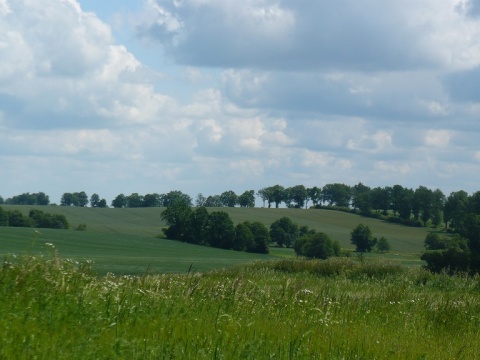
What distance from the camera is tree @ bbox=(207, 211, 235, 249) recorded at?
72062 mm

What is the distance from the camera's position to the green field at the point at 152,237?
48.7 metres

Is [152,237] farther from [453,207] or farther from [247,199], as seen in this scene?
[247,199]

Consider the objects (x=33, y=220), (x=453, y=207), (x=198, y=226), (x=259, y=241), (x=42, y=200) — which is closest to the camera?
(x=259, y=241)

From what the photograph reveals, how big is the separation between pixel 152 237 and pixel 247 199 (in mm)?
55085

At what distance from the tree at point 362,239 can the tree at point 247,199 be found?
54.8 metres

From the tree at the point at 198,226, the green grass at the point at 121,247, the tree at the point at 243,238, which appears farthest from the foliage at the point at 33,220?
the tree at the point at 243,238

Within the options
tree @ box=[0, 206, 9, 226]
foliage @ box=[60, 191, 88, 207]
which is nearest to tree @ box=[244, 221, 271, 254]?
tree @ box=[0, 206, 9, 226]

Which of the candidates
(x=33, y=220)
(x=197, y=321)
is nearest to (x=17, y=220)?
(x=33, y=220)

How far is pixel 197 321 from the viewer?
8.39 meters

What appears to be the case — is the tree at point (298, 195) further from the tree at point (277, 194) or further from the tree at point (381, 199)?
the tree at point (381, 199)

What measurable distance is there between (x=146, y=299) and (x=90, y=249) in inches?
1971

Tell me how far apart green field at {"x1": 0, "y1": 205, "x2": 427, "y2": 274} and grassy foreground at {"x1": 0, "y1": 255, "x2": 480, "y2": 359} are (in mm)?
28434

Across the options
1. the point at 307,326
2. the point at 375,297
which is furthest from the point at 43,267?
the point at 375,297

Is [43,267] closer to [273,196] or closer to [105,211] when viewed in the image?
[105,211]
